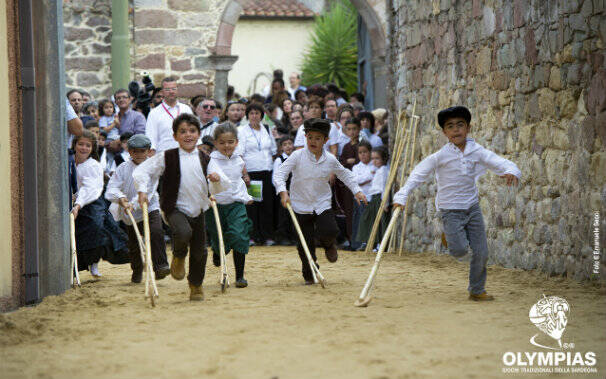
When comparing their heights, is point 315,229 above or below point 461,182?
below

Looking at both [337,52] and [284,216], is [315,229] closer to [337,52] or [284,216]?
[284,216]

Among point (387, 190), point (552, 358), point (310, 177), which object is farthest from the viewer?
point (387, 190)

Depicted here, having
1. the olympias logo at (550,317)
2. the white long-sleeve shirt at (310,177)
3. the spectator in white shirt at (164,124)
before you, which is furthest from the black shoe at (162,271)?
the olympias logo at (550,317)

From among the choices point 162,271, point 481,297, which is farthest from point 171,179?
point 481,297

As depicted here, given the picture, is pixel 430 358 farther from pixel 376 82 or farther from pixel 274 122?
pixel 376 82

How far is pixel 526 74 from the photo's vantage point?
7973mm

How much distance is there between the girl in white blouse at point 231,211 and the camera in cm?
753

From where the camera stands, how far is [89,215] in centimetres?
815

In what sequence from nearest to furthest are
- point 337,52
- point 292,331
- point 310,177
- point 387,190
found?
1. point 292,331
2. point 310,177
3. point 387,190
4. point 337,52

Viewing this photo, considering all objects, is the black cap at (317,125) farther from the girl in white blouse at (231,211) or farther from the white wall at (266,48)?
the white wall at (266,48)

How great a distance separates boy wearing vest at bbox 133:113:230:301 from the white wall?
2629 cm

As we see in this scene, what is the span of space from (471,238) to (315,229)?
5.66 ft

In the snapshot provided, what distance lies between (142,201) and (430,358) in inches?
109

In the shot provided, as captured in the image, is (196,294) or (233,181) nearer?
(196,294)
